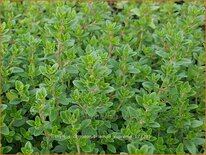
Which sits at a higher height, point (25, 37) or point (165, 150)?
point (25, 37)

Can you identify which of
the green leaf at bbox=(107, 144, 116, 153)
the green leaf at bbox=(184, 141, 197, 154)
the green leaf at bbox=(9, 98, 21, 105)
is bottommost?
the green leaf at bbox=(184, 141, 197, 154)

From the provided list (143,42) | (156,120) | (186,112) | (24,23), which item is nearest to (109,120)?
(156,120)

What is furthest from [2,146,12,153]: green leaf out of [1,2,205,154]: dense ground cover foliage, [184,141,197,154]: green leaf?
[184,141,197,154]: green leaf

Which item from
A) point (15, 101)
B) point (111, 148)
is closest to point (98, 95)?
point (111, 148)

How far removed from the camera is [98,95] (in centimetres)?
163

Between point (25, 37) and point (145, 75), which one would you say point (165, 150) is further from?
point (25, 37)

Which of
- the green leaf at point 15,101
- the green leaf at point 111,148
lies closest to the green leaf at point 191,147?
the green leaf at point 111,148

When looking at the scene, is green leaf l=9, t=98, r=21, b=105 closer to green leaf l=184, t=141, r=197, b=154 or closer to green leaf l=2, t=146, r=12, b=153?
green leaf l=2, t=146, r=12, b=153

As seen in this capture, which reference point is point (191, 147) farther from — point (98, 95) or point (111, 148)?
point (98, 95)

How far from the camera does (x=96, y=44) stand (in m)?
2.07

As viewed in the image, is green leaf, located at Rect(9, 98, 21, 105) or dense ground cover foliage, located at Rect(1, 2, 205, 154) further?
green leaf, located at Rect(9, 98, 21, 105)

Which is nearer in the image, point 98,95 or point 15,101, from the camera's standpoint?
point 98,95

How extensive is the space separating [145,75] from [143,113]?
366 mm

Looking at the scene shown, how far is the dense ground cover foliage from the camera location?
160cm
